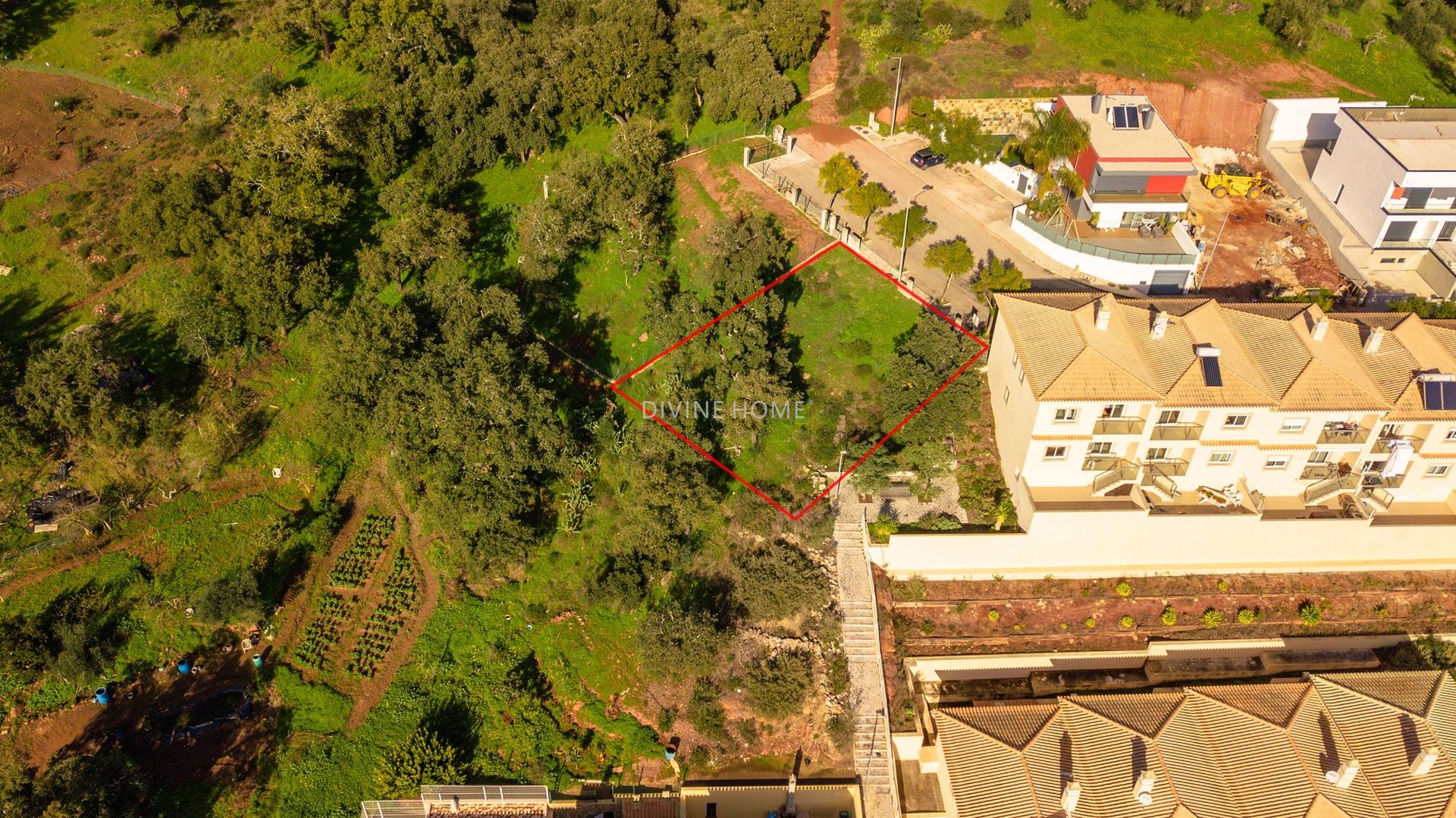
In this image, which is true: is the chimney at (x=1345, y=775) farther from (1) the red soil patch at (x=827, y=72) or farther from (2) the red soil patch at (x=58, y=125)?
(2) the red soil patch at (x=58, y=125)

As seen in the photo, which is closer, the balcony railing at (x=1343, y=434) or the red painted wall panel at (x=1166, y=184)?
the balcony railing at (x=1343, y=434)

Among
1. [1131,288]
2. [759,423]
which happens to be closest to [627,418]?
[759,423]

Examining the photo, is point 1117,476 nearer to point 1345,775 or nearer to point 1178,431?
point 1178,431

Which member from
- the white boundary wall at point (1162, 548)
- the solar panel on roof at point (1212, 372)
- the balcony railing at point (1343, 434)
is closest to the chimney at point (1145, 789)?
the white boundary wall at point (1162, 548)

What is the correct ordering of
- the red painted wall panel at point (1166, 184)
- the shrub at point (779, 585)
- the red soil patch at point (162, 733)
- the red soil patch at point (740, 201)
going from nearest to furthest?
the red soil patch at point (162, 733)
the shrub at point (779, 585)
the red painted wall panel at point (1166, 184)
the red soil patch at point (740, 201)

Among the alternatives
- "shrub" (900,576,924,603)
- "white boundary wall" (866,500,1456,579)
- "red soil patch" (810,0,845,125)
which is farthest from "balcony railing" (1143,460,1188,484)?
"red soil patch" (810,0,845,125)

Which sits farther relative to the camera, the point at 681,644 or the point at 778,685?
the point at 681,644

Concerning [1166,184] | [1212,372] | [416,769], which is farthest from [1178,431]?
[416,769]
